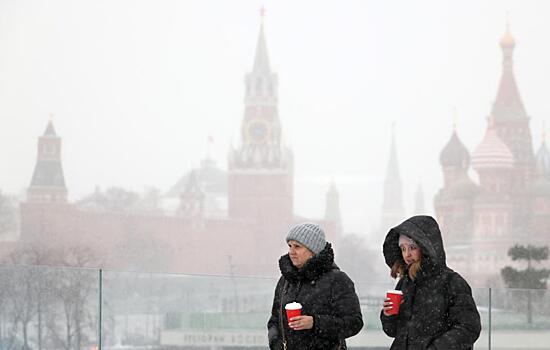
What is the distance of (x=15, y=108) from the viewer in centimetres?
7544

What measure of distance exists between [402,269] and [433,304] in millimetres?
189

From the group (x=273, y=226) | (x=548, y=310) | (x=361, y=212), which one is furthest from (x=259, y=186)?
(x=548, y=310)

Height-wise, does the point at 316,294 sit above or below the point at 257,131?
below

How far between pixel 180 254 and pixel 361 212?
28.0 m

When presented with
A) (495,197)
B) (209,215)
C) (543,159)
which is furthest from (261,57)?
(495,197)

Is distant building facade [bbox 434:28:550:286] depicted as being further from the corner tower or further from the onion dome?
the corner tower

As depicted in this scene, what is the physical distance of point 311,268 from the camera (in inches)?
146

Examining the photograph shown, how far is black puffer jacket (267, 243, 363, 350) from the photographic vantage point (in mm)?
3656

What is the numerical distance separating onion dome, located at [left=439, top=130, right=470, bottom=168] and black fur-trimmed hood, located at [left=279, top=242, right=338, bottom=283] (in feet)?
224

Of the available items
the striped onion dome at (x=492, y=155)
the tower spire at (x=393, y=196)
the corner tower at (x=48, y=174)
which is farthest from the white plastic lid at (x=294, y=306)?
the tower spire at (x=393, y=196)

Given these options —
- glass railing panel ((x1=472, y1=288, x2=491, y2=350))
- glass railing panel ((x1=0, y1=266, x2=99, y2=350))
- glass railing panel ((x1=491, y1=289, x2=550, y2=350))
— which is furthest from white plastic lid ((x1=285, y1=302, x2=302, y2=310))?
glass railing panel ((x1=491, y1=289, x2=550, y2=350))

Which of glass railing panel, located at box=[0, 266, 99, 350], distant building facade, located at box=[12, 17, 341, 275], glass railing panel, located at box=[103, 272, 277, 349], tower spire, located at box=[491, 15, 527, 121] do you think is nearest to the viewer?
glass railing panel, located at box=[0, 266, 99, 350]

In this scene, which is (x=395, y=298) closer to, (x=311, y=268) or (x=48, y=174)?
(x=311, y=268)

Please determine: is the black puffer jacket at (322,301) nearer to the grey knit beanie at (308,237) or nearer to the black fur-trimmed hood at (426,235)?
the grey knit beanie at (308,237)
